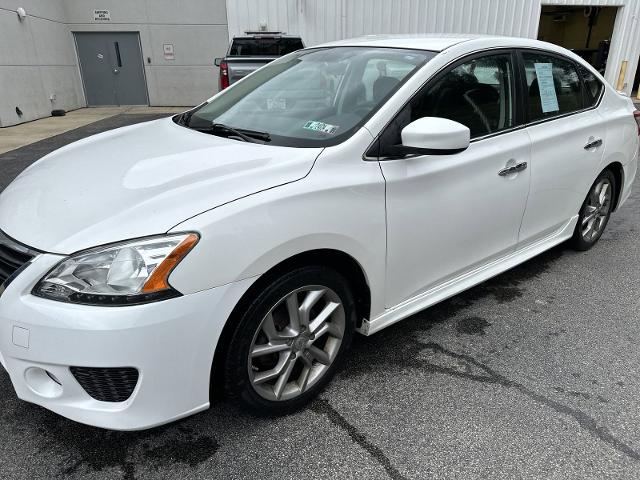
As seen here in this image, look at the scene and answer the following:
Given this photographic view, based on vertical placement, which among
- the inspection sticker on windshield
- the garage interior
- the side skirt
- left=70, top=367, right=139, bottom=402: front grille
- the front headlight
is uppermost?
the garage interior

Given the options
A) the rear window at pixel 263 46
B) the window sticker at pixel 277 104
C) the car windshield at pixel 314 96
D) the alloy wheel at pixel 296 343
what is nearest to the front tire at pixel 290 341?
the alloy wheel at pixel 296 343

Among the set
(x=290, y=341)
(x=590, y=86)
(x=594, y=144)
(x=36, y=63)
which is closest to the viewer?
(x=290, y=341)

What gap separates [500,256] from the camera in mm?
3152

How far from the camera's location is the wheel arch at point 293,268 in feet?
6.30

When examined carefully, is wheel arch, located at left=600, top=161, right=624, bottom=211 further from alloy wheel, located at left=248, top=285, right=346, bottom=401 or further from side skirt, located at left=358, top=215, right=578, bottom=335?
alloy wheel, located at left=248, top=285, right=346, bottom=401

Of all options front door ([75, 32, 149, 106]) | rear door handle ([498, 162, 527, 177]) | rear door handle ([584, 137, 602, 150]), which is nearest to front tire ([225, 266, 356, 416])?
A: rear door handle ([498, 162, 527, 177])

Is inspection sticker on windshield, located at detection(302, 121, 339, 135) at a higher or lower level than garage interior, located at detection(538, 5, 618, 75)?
lower

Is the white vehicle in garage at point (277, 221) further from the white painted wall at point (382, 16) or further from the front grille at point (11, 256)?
the white painted wall at point (382, 16)

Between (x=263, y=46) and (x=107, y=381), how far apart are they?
9.41 metres

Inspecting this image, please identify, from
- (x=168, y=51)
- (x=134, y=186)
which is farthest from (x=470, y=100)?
(x=168, y=51)

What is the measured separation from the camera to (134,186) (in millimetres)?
2023

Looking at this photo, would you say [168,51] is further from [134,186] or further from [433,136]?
[433,136]

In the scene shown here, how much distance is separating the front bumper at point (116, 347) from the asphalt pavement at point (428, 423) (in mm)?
328

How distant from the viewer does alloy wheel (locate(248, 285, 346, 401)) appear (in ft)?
6.85
